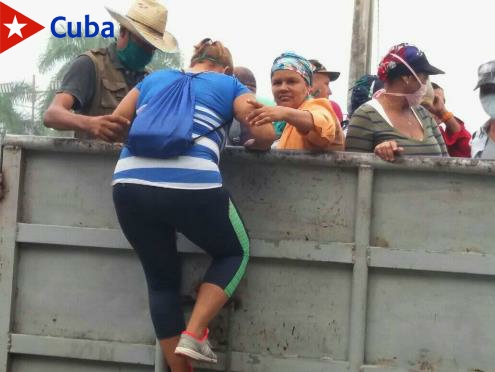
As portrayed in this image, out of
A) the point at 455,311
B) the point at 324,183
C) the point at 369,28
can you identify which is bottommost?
the point at 455,311

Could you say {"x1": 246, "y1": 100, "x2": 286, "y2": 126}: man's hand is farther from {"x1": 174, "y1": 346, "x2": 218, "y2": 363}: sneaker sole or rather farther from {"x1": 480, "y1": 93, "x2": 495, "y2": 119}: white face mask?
{"x1": 480, "y1": 93, "x2": 495, "y2": 119}: white face mask

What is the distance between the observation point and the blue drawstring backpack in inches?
123

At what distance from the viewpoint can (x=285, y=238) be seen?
334 cm

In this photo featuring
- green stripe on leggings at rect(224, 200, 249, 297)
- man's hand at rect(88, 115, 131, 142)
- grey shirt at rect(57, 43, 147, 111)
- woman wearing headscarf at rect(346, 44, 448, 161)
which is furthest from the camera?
grey shirt at rect(57, 43, 147, 111)

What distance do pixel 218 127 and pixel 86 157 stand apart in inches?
23.4

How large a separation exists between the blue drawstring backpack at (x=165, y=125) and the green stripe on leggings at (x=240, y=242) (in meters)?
0.31

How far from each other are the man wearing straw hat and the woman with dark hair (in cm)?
68

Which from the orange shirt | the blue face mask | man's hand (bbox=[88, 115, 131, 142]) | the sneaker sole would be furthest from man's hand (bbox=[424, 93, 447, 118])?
the sneaker sole

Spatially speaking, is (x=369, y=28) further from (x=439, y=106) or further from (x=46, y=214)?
(x=46, y=214)

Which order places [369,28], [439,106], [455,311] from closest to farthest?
[455,311], [439,106], [369,28]

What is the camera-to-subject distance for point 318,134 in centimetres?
332

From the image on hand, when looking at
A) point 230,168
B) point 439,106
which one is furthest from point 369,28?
point 230,168

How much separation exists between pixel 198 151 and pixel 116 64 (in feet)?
3.69

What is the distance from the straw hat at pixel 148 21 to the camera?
157 inches
